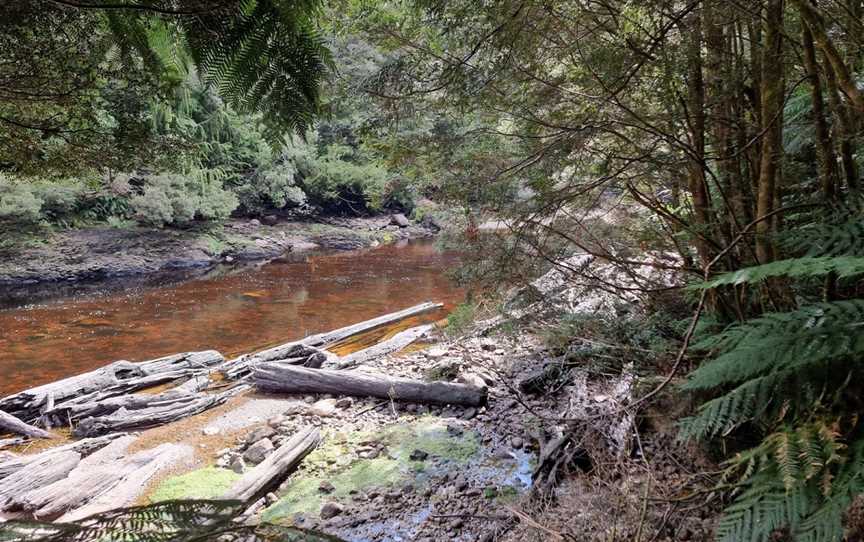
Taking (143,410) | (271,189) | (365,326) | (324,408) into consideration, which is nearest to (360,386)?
(324,408)

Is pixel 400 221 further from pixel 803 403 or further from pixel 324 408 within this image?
pixel 803 403

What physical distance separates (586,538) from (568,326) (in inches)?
49.9

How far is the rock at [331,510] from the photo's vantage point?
3271mm

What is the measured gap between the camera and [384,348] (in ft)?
22.8

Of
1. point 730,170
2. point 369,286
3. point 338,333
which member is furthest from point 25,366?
point 730,170

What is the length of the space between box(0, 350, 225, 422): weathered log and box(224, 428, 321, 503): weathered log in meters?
2.95

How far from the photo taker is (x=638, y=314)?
3342mm

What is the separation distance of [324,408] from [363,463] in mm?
1205

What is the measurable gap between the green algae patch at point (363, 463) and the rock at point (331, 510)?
84mm

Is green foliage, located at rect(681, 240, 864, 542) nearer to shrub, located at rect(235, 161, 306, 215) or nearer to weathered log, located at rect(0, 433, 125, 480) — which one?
weathered log, located at rect(0, 433, 125, 480)

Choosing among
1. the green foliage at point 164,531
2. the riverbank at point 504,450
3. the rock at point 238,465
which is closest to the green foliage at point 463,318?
the riverbank at point 504,450

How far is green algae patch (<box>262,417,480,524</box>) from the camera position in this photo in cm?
352

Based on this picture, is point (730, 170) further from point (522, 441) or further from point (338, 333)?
point (338, 333)

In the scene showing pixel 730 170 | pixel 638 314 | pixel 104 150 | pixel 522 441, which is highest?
pixel 104 150
